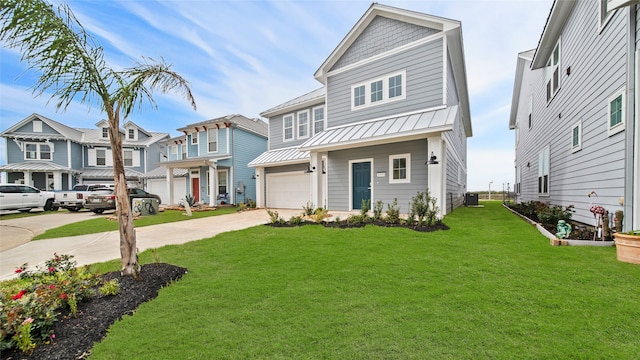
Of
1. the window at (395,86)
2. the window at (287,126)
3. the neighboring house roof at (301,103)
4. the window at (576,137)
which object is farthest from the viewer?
the window at (287,126)

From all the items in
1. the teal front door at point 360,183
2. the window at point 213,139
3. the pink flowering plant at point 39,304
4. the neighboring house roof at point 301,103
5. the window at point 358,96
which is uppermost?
the neighboring house roof at point 301,103

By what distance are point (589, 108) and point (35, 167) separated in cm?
3118

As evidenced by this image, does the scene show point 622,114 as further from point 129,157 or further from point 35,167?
point 35,167

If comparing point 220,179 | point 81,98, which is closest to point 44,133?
point 220,179

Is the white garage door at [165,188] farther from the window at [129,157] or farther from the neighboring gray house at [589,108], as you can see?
the neighboring gray house at [589,108]

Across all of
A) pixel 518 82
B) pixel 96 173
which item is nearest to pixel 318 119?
pixel 518 82

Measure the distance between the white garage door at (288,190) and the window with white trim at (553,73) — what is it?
34.3 ft

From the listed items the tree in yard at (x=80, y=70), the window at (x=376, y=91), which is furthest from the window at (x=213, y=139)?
the tree in yard at (x=80, y=70)

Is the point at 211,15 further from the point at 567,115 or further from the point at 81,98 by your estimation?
the point at 567,115

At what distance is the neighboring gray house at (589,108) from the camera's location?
463 centimetres

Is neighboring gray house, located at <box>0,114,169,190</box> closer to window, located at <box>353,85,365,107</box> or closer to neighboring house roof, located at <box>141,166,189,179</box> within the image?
neighboring house roof, located at <box>141,166,189,179</box>

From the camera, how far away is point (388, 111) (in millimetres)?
9703

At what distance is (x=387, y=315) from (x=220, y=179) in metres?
16.8

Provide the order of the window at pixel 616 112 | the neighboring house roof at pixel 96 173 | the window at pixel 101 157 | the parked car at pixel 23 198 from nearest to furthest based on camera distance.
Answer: the window at pixel 616 112, the parked car at pixel 23 198, the neighboring house roof at pixel 96 173, the window at pixel 101 157
